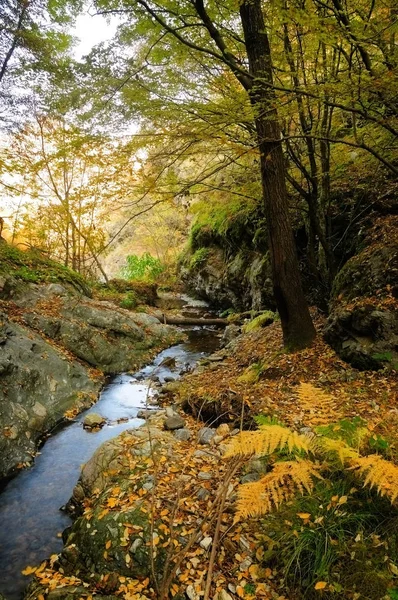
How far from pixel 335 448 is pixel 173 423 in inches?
105

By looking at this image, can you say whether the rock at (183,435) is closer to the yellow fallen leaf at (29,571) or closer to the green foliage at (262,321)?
the yellow fallen leaf at (29,571)

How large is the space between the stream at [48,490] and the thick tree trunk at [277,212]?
7.77 ft

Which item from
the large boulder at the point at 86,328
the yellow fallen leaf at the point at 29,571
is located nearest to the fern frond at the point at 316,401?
the yellow fallen leaf at the point at 29,571

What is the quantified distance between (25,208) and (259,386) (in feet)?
41.5

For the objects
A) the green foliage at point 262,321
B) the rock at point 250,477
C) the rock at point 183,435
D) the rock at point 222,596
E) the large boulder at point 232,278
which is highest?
the large boulder at point 232,278

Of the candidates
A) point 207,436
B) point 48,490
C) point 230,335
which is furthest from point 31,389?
point 230,335

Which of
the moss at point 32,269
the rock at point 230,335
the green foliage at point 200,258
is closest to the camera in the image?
the moss at point 32,269

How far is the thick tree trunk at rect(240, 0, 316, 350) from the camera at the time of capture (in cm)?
450

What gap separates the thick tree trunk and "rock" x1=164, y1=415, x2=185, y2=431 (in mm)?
2200

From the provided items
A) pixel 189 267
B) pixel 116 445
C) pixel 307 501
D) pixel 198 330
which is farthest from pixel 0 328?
pixel 189 267

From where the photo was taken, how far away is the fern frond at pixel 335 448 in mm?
2196

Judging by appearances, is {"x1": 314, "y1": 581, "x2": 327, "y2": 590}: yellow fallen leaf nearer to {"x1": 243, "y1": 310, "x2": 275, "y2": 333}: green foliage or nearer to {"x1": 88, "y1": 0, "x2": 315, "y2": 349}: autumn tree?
{"x1": 88, "y1": 0, "x2": 315, "y2": 349}: autumn tree

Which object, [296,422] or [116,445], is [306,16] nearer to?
[296,422]

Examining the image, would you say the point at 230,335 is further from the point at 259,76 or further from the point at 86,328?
the point at 259,76
